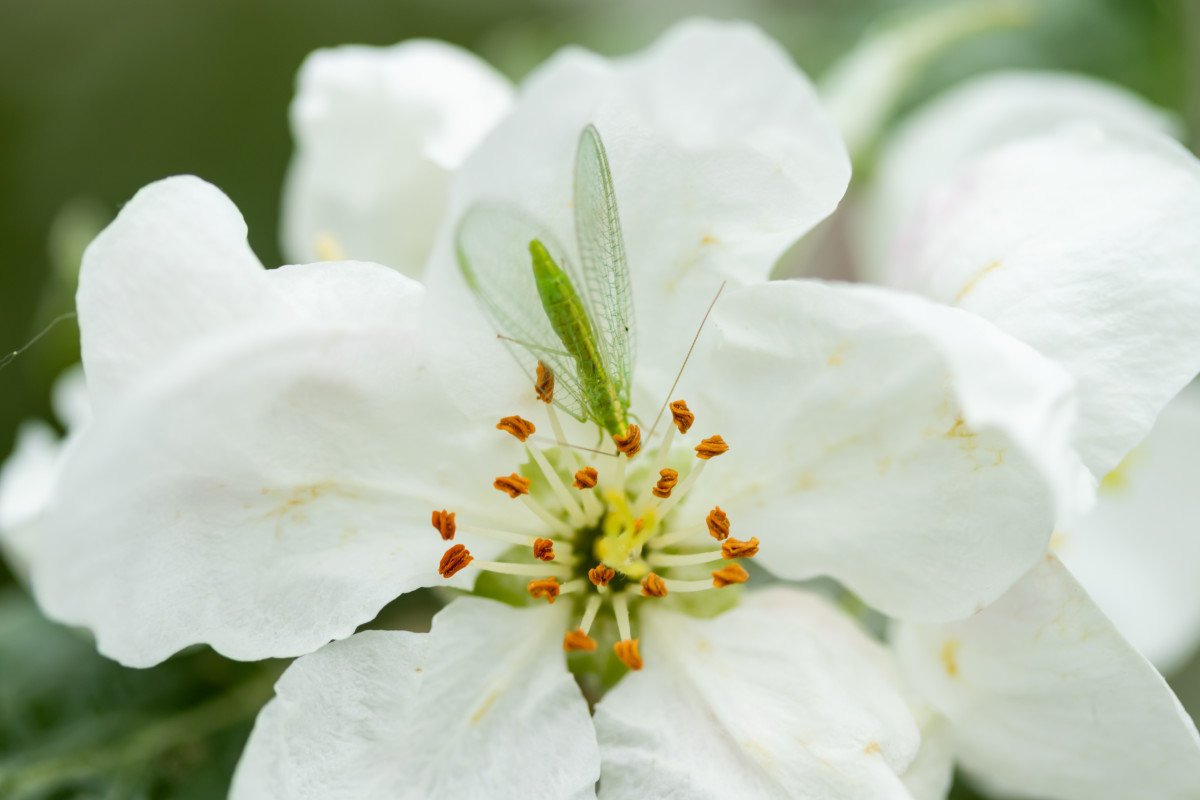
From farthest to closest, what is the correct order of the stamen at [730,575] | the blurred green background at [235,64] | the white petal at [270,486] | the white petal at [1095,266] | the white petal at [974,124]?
the blurred green background at [235,64], the white petal at [974,124], the stamen at [730,575], the white petal at [1095,266], the white petal at [270,486]

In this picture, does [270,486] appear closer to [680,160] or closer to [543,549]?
[543,549]

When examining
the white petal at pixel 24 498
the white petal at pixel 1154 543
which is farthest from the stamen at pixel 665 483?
the white petal at pixel 1154 543

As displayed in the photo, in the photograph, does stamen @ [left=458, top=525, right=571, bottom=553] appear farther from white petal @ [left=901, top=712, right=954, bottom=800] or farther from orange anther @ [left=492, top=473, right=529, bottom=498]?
white petal @ [left=901, top=712, right=954, bottom=800]

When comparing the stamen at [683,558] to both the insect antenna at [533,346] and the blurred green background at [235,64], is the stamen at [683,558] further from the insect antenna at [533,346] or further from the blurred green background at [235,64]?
the blurred green background at [235,64]

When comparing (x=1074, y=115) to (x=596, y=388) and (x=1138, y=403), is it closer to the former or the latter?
(x=1138, y=403)

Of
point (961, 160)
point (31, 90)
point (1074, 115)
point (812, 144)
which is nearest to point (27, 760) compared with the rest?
point (812, 144)
